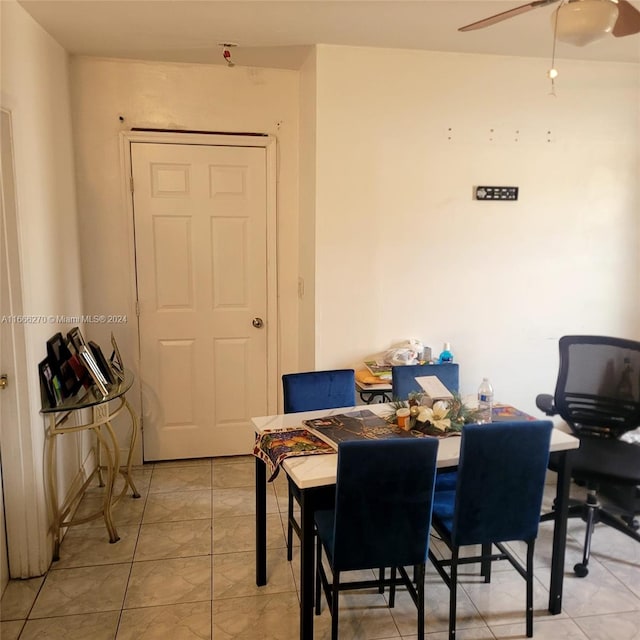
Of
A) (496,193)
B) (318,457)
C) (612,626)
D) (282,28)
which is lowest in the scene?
(612,626)

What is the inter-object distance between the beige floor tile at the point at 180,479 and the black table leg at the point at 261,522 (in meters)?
1.05

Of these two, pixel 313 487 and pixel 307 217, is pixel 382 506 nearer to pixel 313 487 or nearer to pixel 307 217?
pixel 313 487

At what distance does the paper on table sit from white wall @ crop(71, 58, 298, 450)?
1703 mm

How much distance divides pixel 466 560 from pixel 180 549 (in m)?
1.43

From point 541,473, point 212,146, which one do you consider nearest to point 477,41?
point 212,146

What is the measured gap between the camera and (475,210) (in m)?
3.37

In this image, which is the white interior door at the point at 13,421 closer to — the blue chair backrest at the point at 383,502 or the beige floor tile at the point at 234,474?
the beige floor tile at the point at 234,474

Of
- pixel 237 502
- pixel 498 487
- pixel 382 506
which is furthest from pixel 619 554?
pixel 237 502

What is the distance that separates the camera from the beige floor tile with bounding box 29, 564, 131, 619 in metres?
2.33

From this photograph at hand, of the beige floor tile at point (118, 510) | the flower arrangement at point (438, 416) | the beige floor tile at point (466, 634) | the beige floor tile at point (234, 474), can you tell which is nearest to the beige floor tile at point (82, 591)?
the beige floor tile at point (118, 510)

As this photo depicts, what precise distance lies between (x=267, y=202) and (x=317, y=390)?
1.52 m

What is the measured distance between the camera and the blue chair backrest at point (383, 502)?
1824 millimetres

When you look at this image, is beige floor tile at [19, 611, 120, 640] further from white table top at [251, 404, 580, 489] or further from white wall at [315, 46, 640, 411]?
white wall at [315, 46, 640, 411]

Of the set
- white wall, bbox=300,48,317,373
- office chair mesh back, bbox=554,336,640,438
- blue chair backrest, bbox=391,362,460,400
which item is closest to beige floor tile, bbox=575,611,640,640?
office chair mesh back, bbox=554,336,640,438
